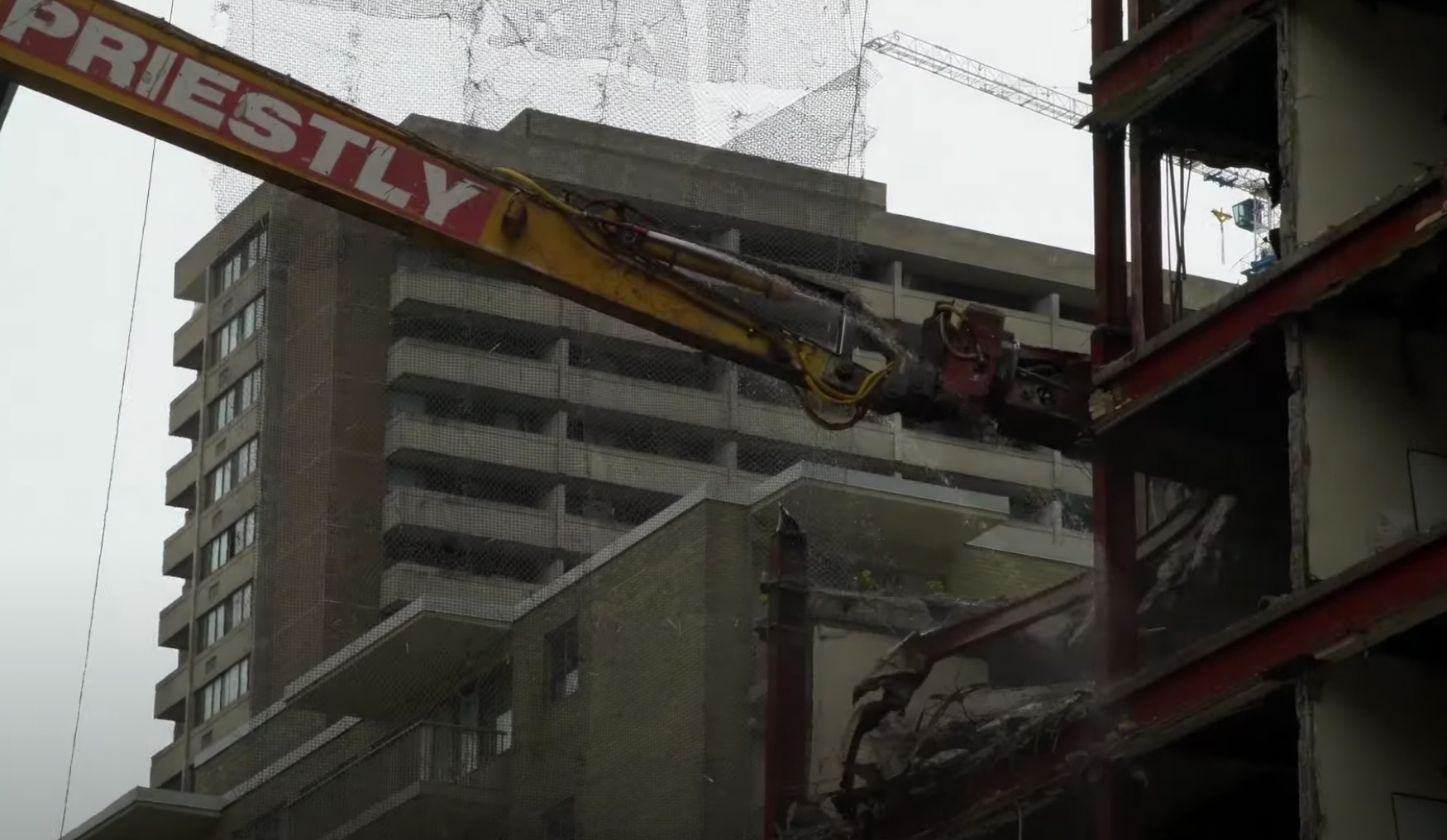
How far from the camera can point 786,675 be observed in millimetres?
30141

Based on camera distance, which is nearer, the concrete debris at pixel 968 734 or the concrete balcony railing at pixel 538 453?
the concrete debris at pixel 968 734

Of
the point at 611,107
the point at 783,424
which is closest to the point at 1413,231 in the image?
the point at 611,107

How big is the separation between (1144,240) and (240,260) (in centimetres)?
2489

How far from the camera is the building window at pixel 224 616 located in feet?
240

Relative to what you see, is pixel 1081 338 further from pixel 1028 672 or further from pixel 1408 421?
pixel 1408 421

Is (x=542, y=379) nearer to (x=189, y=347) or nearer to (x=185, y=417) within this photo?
(x=189, y=347)

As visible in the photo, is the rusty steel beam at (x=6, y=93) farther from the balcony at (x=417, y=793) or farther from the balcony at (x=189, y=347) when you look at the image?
the balcony at (x=189, y=347)

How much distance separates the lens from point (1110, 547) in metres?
24.9

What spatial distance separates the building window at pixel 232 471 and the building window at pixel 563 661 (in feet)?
82.2

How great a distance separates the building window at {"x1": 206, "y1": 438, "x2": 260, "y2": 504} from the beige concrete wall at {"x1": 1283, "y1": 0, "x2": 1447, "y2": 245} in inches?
1690

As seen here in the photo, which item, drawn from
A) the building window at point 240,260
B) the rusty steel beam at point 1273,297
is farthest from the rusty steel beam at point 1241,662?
the building window at point 240,260

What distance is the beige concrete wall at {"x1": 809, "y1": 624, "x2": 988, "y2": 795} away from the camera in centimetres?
3422

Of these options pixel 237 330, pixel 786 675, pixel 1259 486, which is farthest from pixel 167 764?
pixel 1259 486

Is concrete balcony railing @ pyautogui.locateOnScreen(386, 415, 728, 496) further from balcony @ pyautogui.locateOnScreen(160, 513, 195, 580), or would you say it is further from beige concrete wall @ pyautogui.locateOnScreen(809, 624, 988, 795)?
balcony @ pyautogui.locateOnScreen(160, 513, 195, 580)
